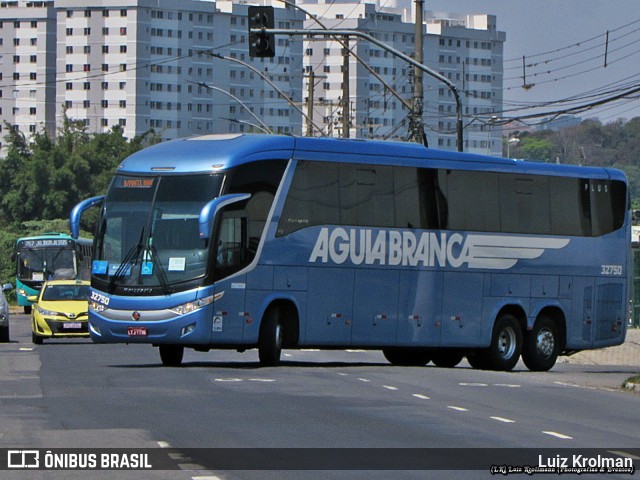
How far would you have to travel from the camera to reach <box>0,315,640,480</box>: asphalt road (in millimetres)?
13766

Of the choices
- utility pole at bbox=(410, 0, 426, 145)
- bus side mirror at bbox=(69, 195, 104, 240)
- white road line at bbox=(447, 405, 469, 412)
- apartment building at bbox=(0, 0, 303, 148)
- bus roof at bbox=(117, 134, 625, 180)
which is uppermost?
apartment building at bbox=(0, 0, 303, 148)

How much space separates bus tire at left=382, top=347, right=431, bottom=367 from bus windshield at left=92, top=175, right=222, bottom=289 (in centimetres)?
660

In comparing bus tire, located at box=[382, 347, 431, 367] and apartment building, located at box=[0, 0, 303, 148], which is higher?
apartment building, located at box=[0, 0, 303, 148]

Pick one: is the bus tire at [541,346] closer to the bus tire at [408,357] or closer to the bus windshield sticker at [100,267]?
the bus tire at [408,357]

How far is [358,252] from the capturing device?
84.5 ft

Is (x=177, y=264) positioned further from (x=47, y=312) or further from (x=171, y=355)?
(x=47, y=312)

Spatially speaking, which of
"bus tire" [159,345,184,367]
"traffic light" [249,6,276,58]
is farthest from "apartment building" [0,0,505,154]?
"bus tire" [159,345,184,367]

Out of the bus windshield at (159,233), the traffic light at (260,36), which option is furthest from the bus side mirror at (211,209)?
the traffic light at (260,36)

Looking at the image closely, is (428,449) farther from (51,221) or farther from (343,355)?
(51,221)

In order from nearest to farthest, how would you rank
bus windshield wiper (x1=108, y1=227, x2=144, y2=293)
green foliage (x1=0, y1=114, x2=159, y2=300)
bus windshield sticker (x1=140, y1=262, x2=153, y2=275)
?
1. bus windshield sticker (x1=140, y1=262, x2=153, y2=275)
2. bus windshield wiper (x1=108, y1=227, x2=144, y2=293)
3. green foliage (x1=0, y1=114, x2=159, y2=300)

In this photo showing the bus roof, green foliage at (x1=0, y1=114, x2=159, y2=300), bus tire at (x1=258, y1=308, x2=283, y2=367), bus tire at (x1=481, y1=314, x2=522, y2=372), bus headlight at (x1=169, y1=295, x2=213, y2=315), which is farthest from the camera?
green foliage at (x1=0, y1=114, x2=159, y2=300)

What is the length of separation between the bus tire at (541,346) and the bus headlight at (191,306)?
741 centimetres

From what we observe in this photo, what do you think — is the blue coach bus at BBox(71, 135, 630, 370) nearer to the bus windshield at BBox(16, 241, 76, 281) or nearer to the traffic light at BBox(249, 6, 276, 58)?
the traffic light at BBox(249, 6, 276, 58)

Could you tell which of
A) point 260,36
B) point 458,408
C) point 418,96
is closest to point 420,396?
point 458,408
